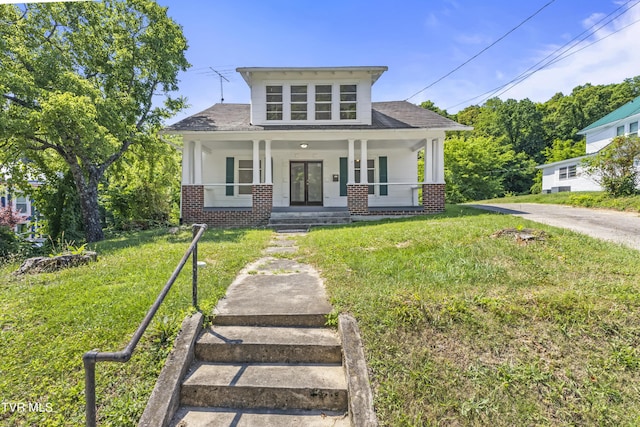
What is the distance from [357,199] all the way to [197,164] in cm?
589

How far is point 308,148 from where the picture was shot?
13711 millimetres

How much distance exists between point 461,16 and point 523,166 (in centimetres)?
2776

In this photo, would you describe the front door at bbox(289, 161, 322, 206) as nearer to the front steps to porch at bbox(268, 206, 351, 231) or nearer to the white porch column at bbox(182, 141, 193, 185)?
the front steps to porch at bbox(268, 206, 351, 231)

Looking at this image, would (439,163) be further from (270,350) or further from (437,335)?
(270,350)

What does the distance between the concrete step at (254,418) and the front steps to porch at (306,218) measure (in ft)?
27.2

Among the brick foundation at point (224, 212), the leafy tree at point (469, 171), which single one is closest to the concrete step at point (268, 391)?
the brick foundation at point (224, 212)

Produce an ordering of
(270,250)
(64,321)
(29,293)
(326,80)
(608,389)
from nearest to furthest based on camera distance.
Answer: (608,389), (64,321), (29,293), (270,250), (326,80)

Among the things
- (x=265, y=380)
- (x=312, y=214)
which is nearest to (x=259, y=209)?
(x=312, y=214)

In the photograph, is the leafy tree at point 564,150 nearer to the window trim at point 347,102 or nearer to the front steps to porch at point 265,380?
the window trim at point 347,102

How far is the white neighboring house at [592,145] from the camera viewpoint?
20.1m

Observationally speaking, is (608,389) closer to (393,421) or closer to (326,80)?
(393,421)

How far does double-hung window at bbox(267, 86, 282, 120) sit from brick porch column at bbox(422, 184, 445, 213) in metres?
6.30

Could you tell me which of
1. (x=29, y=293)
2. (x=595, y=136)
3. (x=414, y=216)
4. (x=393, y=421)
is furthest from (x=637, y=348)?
(x=595, y=136)

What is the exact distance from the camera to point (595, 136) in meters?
23.8
